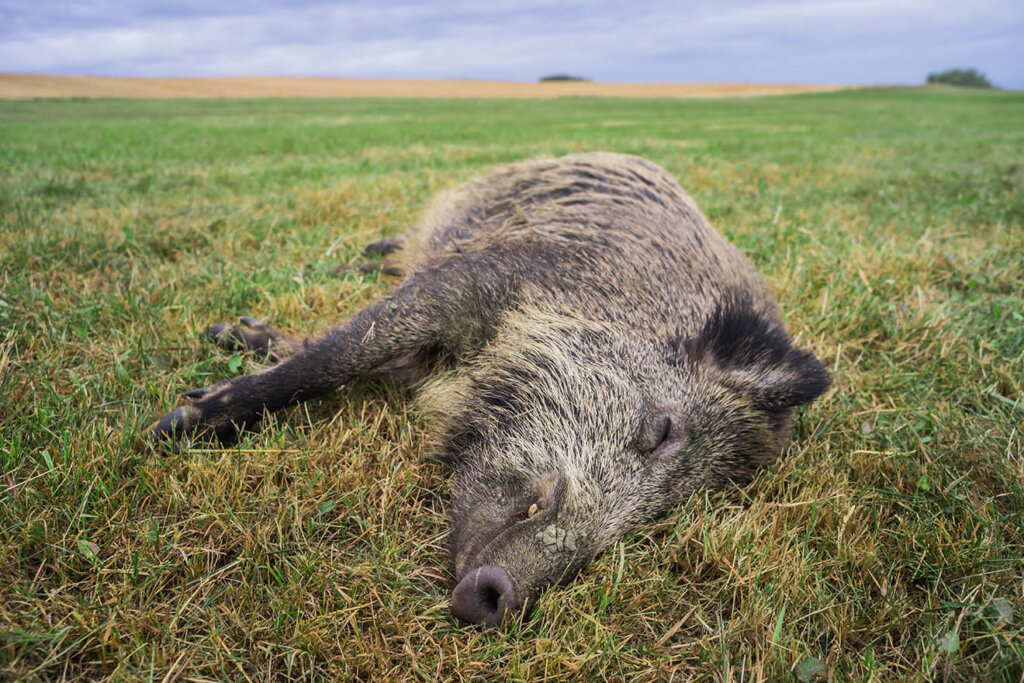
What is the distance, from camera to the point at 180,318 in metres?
2.96

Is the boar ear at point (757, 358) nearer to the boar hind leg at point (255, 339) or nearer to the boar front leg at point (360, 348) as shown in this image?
the boar front leg at point (360, 348)

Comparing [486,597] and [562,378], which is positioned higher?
[562,378]

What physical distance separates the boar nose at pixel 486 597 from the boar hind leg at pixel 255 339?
1477mm

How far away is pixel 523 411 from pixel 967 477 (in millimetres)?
1500

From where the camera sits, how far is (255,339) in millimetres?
2945

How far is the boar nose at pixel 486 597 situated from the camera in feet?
5.46

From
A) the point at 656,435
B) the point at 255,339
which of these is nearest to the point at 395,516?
the point at 656,435

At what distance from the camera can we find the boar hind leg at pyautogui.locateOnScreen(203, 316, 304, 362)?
9.32ft

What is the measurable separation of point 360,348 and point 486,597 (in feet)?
3.85

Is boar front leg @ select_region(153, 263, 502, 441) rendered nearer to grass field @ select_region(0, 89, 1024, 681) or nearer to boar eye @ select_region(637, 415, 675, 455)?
grass field @ select_region(0, 89, 1024, 681)

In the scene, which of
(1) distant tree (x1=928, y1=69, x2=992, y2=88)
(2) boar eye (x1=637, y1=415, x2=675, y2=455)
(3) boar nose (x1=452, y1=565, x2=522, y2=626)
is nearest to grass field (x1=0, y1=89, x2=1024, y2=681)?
(3) boar nose (x1=452, y1=565, x2=522, y2=626)

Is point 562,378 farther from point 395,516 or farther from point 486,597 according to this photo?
point 486,597

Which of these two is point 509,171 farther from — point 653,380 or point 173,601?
point 173,601

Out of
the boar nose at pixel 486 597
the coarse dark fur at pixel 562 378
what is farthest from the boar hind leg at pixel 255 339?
the boar nose at pixel 486 597
